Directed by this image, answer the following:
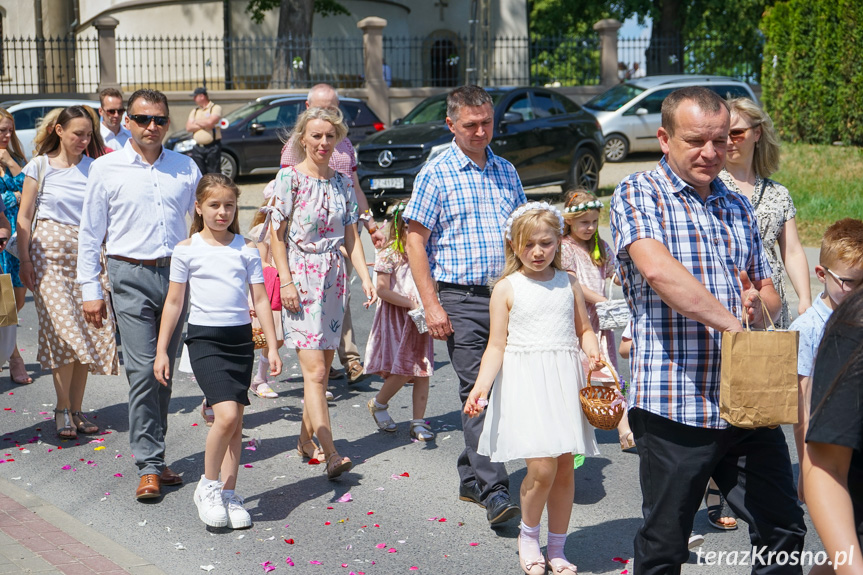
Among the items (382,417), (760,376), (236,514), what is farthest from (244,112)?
(760,376)

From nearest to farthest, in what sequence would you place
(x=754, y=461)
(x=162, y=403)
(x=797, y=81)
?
(x=754, y=461) < (x=162, y=403) < (x=797, y=81)

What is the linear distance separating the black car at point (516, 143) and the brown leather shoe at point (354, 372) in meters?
7.96

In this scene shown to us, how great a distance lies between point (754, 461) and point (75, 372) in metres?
4.74


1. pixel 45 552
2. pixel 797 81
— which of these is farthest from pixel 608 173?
pixel 45 552

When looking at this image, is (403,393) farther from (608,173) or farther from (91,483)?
(608,173)

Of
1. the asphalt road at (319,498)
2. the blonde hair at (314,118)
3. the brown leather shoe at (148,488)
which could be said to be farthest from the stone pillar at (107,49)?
the brown leather shoe at (148,488)

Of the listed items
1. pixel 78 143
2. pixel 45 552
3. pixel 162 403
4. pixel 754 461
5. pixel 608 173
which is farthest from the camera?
pixel 608 173

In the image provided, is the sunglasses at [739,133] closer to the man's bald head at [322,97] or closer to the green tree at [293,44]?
the man's bald head at [322,97]

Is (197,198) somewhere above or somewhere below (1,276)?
above

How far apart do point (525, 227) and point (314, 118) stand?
1.86 meters

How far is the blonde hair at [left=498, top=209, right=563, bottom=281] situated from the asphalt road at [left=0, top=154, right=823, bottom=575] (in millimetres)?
1352

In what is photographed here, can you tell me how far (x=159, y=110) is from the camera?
5.73m

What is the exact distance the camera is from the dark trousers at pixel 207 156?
1505cm

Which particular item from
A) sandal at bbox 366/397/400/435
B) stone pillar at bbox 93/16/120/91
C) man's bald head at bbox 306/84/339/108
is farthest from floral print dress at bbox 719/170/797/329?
stone pillar at bbox 93/16/120/91
